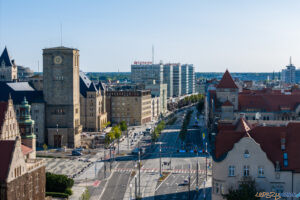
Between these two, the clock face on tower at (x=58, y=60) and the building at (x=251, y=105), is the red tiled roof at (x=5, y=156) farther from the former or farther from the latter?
the building at (x=251, y=105)

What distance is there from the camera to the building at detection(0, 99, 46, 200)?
61656mm

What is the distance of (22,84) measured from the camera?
15812 cm

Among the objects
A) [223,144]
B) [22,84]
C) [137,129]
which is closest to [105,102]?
[137,129]

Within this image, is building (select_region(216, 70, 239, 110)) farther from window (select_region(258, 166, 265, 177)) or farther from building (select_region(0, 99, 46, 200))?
building (select_region(0, 99, 46, 200))

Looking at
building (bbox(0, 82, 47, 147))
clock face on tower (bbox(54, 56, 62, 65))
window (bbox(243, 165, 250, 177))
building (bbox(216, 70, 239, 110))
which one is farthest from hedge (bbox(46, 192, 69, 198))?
building (bbox(216, 70, 239, 110))

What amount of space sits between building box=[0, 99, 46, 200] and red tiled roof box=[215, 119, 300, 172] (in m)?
30.3

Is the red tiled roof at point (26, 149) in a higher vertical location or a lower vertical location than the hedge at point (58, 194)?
higher

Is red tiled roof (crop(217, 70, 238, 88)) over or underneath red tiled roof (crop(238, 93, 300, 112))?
over

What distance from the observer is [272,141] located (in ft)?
248

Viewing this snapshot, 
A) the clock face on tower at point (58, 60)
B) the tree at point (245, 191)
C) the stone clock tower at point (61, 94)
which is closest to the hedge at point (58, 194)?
the tree at point (245, 191)

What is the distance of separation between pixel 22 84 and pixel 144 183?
3132 inches

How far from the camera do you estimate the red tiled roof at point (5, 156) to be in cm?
6141

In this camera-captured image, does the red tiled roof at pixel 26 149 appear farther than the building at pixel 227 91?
No

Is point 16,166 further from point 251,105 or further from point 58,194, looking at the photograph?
point 251,105
